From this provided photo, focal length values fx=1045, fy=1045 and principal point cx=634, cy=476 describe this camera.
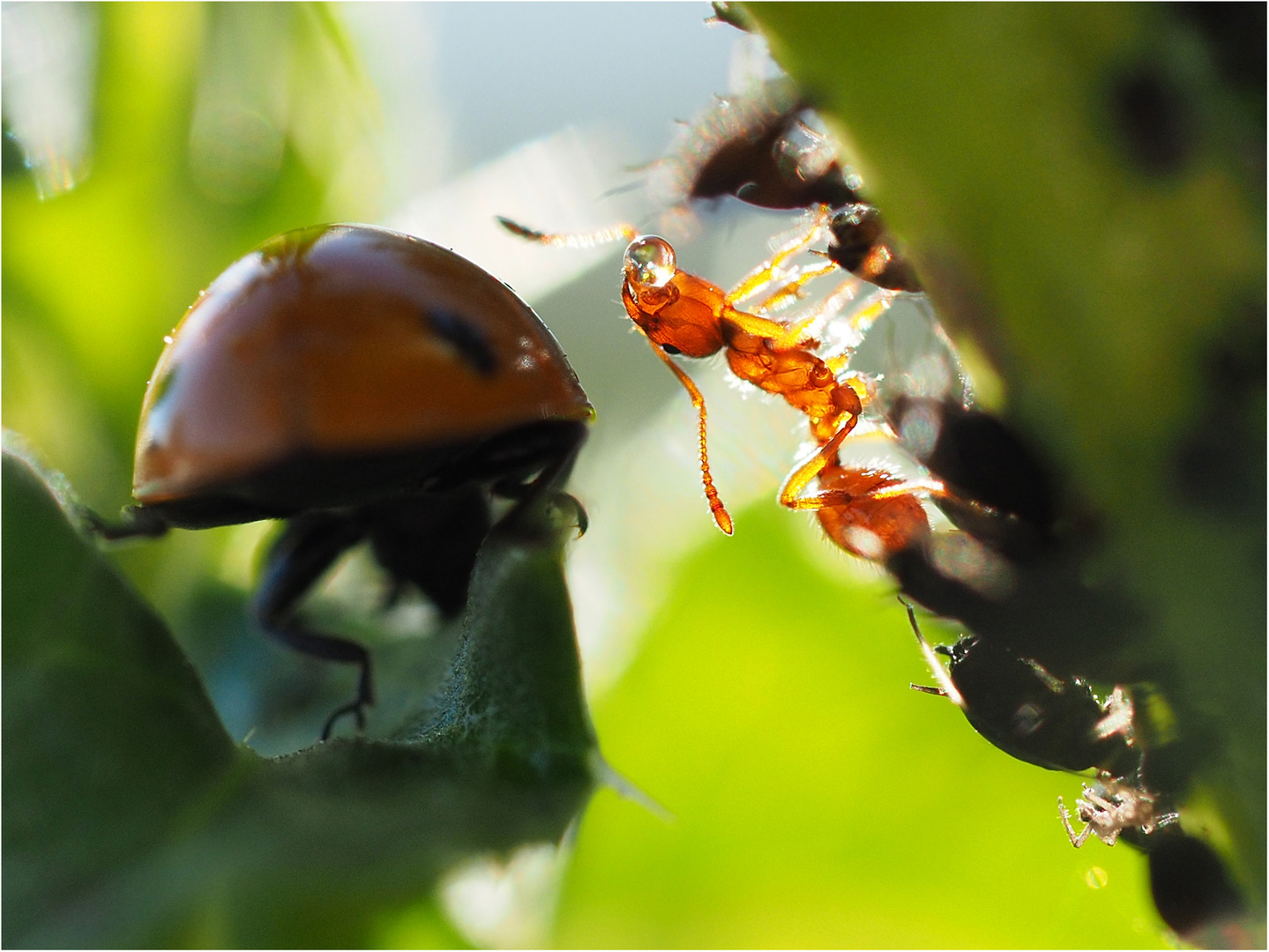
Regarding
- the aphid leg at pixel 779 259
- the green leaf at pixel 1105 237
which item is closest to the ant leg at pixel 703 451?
the aphid leg at pixel 779 259

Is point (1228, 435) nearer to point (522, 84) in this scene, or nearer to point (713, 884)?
point (713, 884)

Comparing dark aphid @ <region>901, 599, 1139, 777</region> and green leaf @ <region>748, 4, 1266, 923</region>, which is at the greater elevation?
green leaf @ <region>748, 4, 1266, 923</region>

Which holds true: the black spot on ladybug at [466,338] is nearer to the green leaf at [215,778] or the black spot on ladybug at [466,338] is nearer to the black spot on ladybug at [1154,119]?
the green leaf at [215,778]

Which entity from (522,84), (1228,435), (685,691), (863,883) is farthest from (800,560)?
(522,84)

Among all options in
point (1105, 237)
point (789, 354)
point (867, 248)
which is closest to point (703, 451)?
point (789, 354)

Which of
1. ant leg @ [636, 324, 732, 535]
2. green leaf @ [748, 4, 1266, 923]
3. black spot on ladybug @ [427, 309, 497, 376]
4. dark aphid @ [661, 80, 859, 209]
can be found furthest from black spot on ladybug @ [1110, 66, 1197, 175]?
black spot on ladybug @ [427, 309, 497, 376]

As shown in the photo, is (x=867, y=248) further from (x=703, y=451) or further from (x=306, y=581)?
(x=306, y=581)

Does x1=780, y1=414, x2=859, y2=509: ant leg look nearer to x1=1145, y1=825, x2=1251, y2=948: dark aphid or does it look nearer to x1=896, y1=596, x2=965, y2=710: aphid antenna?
x1=896, y1=596, x2=965, y2=710: aphid antenna
